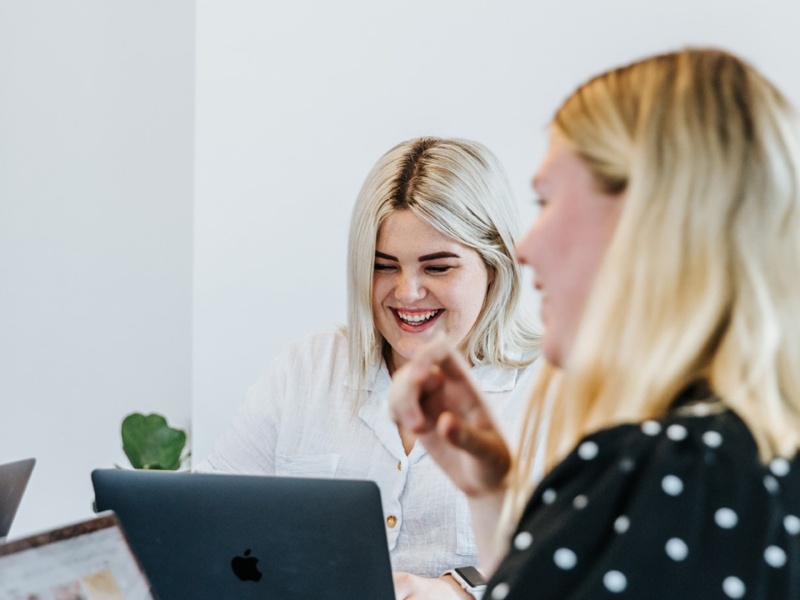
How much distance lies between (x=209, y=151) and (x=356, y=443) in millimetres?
1050

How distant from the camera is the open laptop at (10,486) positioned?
4.55 ft

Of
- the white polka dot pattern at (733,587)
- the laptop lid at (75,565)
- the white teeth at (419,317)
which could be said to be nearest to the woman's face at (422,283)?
the white teeth at (419,317)

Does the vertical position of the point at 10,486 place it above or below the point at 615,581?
below

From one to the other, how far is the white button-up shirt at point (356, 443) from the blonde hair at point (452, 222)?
6cm

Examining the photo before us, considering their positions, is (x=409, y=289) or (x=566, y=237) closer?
(x=566, y=237)

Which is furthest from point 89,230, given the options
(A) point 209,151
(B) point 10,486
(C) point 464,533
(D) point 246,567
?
(D) point 246,567

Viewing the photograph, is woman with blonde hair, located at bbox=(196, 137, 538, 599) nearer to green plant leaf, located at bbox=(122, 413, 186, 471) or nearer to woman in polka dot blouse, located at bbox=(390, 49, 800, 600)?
green plant leaf, located at bbox=(122, 413, 186, 471)

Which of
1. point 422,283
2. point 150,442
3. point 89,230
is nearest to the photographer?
point 422,283

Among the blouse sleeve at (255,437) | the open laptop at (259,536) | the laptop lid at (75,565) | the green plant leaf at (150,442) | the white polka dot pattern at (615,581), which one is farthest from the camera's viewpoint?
the green plant leaf at (150,442)

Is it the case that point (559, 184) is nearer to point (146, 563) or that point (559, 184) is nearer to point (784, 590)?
point (784, 590)

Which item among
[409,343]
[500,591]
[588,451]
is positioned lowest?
[409,343]

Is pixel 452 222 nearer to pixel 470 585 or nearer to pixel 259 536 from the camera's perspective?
pixel 470 585

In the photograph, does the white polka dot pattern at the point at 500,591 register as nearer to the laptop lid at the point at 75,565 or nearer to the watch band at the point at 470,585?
the laptop lid at the point at 75,565

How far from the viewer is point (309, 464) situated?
2.17 meters
